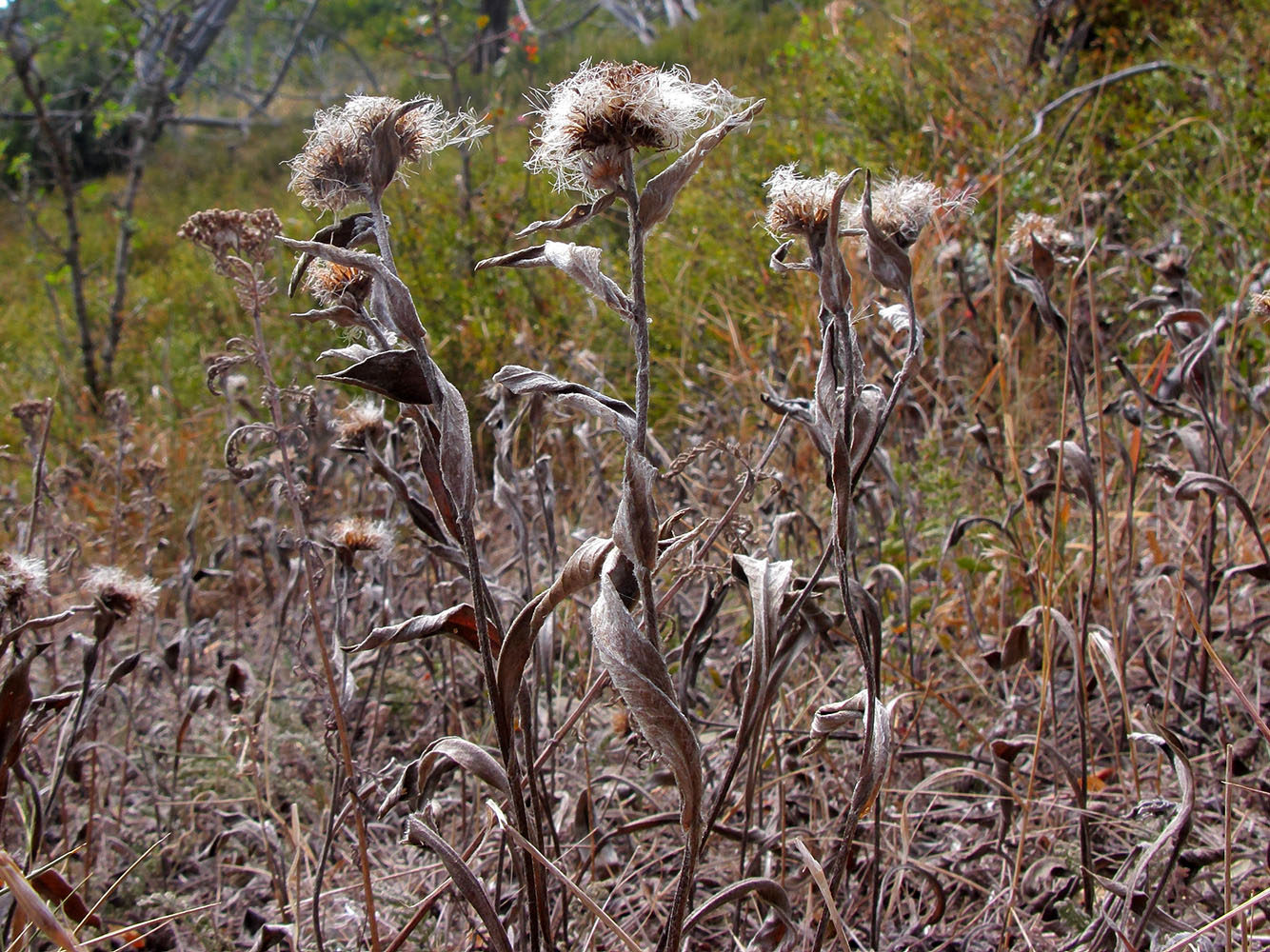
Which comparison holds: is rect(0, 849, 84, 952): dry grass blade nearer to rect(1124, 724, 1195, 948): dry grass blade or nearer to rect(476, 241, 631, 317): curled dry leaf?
rect(476, 241, 631, 317): curled dry leaf

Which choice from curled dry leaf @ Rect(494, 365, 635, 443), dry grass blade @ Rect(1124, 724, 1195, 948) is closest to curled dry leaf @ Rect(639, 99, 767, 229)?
curled dry leaf @ Rect(494, 365, 635, 443)

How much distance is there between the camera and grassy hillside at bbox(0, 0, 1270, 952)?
1004 mm

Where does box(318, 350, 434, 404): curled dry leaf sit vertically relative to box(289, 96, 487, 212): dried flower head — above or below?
below

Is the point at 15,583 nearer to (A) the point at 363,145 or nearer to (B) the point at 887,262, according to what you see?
(A) the point at 363,145

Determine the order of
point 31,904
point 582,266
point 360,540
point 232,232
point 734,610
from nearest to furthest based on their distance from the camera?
point 31,904 < point 582,266 < point 232,232 < point 360,540 < point 734,610

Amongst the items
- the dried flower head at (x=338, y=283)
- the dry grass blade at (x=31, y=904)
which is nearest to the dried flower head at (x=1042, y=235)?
the dried flower head at (x=338, y=283)

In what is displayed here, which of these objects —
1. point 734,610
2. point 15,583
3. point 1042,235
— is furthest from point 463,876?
point 734,610

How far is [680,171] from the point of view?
0.74 meters

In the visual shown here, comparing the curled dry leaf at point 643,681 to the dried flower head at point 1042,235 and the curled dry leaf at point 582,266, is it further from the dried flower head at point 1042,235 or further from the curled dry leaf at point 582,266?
the dried flower head at point 1042,235

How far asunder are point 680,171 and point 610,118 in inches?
3.0

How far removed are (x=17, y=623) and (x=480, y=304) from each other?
302 centimetres

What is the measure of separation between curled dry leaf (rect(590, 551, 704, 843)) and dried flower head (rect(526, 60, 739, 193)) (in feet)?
1.14

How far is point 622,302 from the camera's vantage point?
775 millimetres

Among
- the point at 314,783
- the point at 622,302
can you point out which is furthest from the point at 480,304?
the point at 622,302
